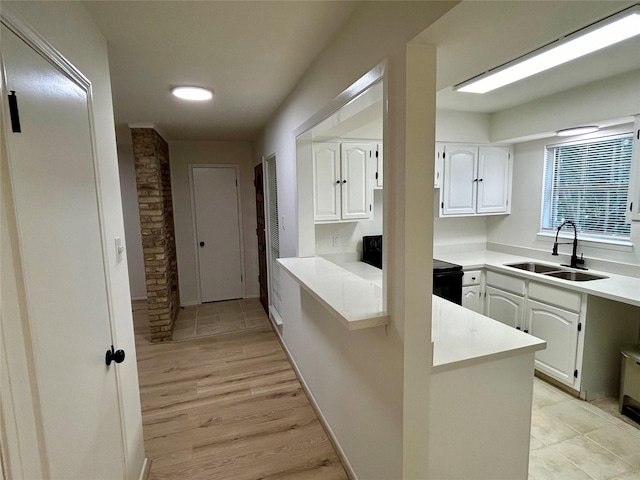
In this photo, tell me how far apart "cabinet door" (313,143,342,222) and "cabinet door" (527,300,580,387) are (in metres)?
1.98

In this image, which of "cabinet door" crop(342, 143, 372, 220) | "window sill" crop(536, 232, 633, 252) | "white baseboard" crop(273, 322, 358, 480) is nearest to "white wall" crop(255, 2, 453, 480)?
"white baseboard" crop(273, 322, 358, 480)

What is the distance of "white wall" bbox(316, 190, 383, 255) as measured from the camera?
338 centimetres

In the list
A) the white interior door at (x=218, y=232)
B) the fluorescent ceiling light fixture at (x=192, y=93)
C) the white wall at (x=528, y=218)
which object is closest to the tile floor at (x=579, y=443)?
the white wall at (x=528, y=218)

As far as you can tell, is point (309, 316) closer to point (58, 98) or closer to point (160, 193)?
point (58, 98)

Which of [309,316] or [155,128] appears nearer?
[309,316]

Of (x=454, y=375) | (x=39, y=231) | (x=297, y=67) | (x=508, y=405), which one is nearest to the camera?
(x=39, y=231)

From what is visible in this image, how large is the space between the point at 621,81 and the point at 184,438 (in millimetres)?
4058

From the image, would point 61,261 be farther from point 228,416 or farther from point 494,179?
point 494,179

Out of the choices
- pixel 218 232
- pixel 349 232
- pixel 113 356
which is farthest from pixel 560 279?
pixel 218 232

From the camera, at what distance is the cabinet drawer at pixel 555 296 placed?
8.38 ft

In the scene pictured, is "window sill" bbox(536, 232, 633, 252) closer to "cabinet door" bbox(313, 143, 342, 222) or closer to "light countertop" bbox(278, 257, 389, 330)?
"light countertop" bbox(278, 257, 389, 330)

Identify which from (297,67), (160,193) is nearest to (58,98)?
(297,67)

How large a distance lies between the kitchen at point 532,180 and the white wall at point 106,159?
2010mm

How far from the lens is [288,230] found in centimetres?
308
